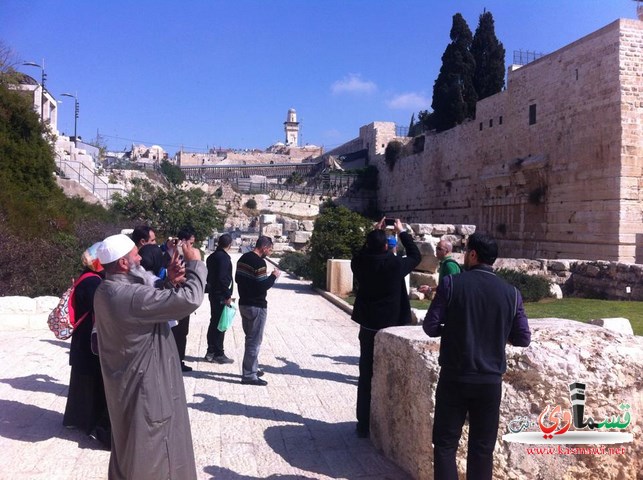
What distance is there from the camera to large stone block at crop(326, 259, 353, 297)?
39.5ft

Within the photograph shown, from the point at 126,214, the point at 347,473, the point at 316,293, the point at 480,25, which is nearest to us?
the point at 347,473

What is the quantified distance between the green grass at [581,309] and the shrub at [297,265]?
4.57m

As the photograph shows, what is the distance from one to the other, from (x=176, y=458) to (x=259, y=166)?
60632 mm

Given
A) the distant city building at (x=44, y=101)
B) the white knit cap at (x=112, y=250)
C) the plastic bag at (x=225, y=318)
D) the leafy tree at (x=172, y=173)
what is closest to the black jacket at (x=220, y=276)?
the plastic bag at (x=225, y=318)

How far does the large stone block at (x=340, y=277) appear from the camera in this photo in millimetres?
12031

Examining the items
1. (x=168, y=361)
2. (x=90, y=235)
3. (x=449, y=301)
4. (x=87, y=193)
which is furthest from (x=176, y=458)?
(x=87, y=193)

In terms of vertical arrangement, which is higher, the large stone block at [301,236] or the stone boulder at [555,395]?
the large stone block at [301,236]

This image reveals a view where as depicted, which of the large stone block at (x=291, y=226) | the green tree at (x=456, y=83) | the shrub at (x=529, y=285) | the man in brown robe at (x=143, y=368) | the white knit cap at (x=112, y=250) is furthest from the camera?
the green tree at (x=456, y=83)

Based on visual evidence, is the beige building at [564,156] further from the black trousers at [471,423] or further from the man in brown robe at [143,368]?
the man in brown robe at [143,368]

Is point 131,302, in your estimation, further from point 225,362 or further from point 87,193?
point 87,193

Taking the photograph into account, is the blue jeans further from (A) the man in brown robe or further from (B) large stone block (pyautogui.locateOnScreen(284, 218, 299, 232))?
(B) large stone block (pyautogui.locateOnScreen(284, 218, 299, 232))

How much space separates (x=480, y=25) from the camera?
32.2 m

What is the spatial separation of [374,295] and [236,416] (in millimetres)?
1505

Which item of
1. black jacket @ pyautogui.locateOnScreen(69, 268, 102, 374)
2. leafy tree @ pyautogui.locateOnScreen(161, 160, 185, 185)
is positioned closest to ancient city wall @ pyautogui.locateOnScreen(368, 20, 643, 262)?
black jacket @ pyautogui.locateOnScreen(69, 268, 102, 374)
